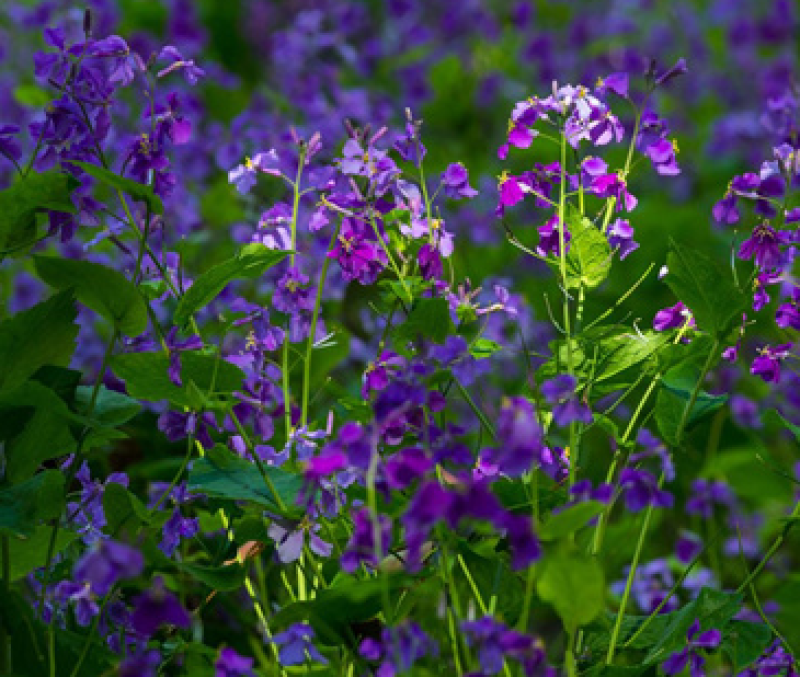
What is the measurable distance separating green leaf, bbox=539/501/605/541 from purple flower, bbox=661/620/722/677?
30 cm

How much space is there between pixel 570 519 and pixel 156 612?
0.36 meters

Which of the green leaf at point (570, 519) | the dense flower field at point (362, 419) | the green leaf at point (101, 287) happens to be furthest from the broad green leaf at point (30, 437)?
the green leaf at point (570, 519)

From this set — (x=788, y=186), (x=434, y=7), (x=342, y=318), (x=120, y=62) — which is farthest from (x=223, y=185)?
(x=434, y=7)

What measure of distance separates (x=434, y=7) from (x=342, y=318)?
10.2 feet

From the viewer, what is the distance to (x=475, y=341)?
1.40 meters

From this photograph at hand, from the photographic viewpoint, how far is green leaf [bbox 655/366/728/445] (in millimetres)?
1470

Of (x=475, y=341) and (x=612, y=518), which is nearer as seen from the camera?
(x=475, y=341)

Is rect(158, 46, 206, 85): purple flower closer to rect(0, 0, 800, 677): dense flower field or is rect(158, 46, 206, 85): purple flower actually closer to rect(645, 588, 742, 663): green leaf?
rect(0, 0, 800, 677): dense flower field

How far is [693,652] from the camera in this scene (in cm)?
137

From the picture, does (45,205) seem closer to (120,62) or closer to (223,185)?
(120,62)

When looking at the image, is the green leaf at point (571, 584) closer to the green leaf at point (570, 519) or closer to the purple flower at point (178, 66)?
the green leaf at point (570, 519)

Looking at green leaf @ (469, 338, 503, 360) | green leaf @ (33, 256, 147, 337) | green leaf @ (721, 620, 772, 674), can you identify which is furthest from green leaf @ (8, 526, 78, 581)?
green leaf @ (721, 620, 772, 674)

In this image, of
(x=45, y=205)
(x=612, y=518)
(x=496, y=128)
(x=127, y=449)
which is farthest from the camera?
(x=496, y=128)

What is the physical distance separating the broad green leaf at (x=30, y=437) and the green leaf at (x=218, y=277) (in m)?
0.18
